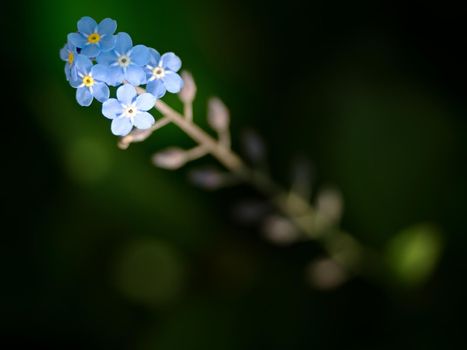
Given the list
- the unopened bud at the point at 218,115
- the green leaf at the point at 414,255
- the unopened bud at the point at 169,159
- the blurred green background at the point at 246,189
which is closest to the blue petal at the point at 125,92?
the unopened bud at the point at 169,159

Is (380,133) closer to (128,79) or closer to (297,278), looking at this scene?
(297,278)

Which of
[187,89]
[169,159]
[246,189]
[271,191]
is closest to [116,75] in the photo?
[187,89]

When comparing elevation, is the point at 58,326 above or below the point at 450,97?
below

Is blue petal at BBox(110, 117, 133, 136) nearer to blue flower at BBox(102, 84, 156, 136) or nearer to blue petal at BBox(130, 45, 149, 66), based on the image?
blue flower at BBox(102, 84, 156, 136)

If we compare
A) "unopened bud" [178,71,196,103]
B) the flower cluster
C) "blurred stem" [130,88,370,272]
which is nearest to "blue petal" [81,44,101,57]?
the flower cluster

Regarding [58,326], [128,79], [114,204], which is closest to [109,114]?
[128,79]
